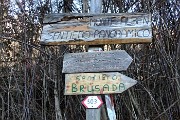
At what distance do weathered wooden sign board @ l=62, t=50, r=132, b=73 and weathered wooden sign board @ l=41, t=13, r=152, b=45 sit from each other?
4.0 inches

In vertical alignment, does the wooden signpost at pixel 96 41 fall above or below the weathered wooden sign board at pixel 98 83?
above

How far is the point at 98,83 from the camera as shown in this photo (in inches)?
107

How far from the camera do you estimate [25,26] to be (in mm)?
4820

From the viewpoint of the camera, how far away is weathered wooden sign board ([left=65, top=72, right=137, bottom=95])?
268 centimetres

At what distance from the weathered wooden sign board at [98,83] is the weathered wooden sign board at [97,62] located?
1.8 inches

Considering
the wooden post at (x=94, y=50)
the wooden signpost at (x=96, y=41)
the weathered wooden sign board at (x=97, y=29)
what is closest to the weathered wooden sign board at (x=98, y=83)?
the wooden signpost at (x=96, y=41)

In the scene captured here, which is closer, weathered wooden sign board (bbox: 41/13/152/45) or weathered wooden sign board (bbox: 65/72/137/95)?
weathered wooden sign board (bbox: 65/72/137/95)

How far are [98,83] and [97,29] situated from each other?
18.1 inches

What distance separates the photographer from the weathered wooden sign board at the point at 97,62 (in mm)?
2732

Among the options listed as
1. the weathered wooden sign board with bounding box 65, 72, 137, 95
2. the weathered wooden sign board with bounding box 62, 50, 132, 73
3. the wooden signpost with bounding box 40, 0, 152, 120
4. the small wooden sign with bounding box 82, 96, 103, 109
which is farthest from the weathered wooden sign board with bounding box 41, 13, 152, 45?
the small wooden sign with bounding box 82, 96, 103, 109

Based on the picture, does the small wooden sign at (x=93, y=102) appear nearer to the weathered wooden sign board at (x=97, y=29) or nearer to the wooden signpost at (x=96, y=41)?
the wooden signpost at (x=96, y=41)

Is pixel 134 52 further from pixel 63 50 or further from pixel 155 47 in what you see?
pixel 63 50

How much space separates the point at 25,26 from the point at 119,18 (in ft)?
7.31

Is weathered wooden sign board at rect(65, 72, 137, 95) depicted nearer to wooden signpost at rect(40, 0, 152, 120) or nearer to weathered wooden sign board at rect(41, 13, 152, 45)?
wooden signpost at rect(40, 0, 152, 120)
